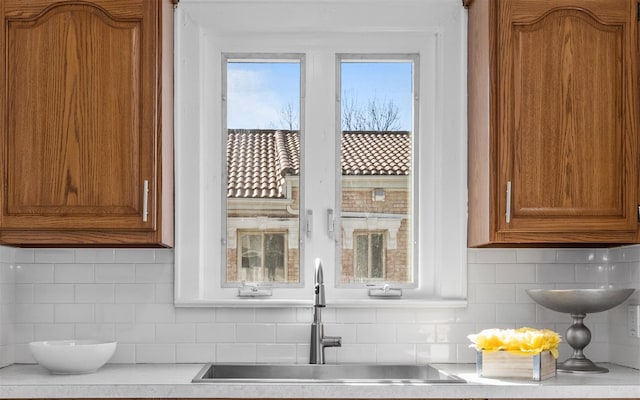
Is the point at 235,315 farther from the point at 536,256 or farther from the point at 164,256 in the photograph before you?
the point at 536,256

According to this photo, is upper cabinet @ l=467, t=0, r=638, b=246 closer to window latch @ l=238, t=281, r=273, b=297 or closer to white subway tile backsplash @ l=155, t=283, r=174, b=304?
window latch @ l=238, t=281, r=273, b=297

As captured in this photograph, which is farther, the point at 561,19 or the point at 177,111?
the point at 177,111

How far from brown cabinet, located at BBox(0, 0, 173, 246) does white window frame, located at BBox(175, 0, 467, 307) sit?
1.10 ft

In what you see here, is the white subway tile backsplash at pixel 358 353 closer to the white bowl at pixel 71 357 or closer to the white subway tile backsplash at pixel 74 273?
the white bowl at pixel 71 357

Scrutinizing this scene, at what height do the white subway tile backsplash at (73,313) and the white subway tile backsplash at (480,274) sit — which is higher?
the white subway tile backsplash at (480,274)

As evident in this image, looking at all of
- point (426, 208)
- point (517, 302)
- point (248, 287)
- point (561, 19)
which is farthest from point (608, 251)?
point (248, 287)

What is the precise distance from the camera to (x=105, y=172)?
2.97 metres

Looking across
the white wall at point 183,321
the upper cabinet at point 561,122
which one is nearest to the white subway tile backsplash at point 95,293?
the white wall at point 183,321

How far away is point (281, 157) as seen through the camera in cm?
342

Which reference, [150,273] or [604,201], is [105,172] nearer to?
[150,273]

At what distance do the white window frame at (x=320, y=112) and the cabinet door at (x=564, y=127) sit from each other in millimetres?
371

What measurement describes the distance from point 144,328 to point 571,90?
1.78 m

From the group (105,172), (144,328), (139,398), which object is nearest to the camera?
(139,398)

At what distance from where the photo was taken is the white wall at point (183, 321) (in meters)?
3.29
